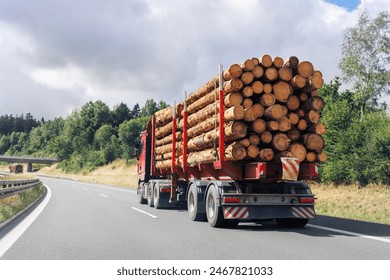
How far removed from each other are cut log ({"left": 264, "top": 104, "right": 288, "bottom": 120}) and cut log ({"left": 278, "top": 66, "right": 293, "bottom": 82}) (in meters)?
0.64

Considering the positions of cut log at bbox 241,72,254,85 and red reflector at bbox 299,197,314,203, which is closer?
cut log at bbox 241,72,254,85

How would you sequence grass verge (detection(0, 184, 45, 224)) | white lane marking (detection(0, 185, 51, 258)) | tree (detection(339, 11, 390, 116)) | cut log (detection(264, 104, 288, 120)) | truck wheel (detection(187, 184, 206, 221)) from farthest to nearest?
1. tree (detection(339, 11, 390, 116))
2. grass verge (detection(0, 184, 45, 224))
3. truck wheel (detection(187, 184, 206, 221))
4. cut log (detection(264, 104, 288, 120))
5. white lane marking (detection(0, 185, 51, 258))

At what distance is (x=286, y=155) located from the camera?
9133 millimetres

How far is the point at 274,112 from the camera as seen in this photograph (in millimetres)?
9094

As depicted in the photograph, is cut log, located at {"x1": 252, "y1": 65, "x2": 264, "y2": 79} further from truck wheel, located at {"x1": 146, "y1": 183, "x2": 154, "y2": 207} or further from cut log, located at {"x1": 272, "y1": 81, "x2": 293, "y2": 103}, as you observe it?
truck wheel, located at {"x1": 146, "y1": 183, "x2": 154, "y2": 207}

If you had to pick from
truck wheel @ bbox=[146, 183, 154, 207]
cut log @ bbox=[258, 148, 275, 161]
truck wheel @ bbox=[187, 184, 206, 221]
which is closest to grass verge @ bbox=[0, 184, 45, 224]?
truck wheel @ bbox=[146, 183, 154, 207]

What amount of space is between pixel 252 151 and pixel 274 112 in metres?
0.97

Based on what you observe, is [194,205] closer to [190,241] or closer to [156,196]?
[190,241]

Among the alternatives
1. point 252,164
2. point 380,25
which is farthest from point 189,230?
point 380,25

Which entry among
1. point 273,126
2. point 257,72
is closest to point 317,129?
point 273,126

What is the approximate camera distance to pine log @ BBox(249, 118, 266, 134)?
905 cm

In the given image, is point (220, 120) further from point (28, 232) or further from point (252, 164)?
point (28, 232)

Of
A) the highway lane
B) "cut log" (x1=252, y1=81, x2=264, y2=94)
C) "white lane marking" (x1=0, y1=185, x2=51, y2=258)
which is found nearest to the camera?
the highway lane

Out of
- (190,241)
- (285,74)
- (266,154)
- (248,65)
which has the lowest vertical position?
(190,241)
